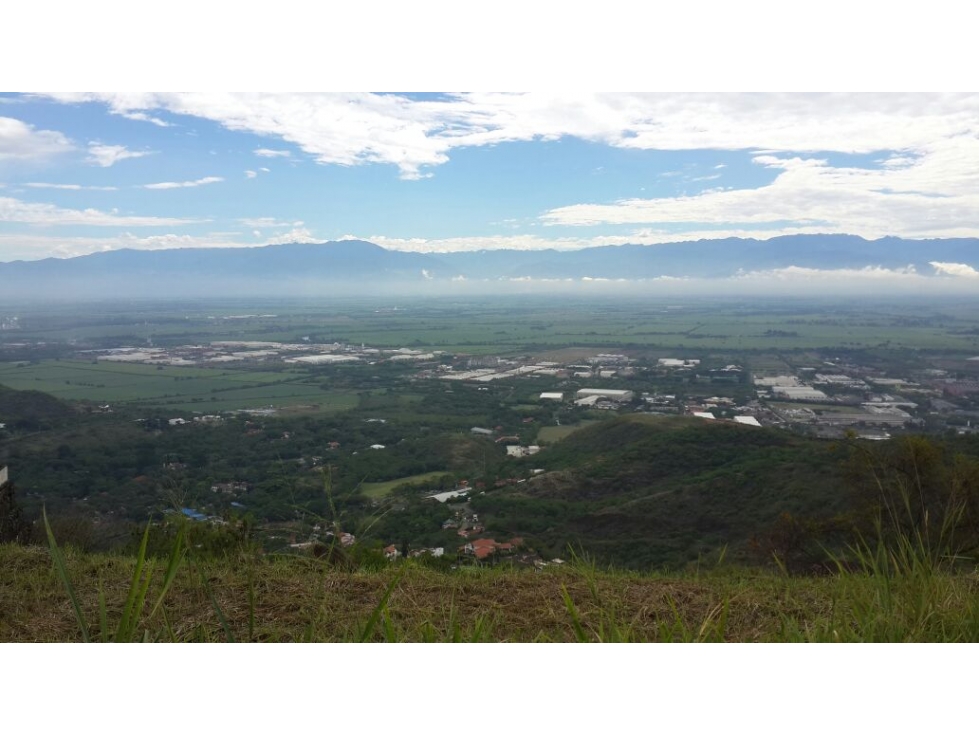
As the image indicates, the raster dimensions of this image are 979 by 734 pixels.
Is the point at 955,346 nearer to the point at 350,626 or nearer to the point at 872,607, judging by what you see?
the point at 872,607

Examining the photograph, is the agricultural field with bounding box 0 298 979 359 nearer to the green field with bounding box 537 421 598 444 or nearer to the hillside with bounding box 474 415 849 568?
the hillside with bounding box 474 415 849 568

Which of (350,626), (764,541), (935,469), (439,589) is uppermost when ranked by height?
(350,626)

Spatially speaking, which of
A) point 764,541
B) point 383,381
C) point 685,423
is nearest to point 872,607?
point 764,541

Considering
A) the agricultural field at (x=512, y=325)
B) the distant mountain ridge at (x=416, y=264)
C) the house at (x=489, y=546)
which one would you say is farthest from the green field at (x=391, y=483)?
the agricultural field at (x=512, y=325)

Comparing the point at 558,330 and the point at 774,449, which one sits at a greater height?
the point at 558,330

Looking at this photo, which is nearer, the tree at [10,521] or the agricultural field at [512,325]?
the tree at [10,521]

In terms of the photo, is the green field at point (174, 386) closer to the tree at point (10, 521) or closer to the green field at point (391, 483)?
the green field at point (391, 483)

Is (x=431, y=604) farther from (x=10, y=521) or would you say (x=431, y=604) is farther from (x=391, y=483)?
(x=391, y=483)
